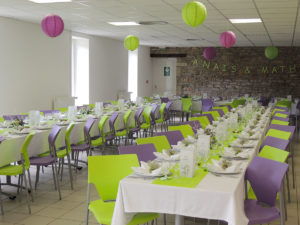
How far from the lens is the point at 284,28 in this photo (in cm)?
1002

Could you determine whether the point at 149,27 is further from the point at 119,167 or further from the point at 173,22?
the point at 119,167

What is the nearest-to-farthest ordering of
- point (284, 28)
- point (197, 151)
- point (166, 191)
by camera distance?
point (166, 191) → point (197, 151) → point (284, 28)

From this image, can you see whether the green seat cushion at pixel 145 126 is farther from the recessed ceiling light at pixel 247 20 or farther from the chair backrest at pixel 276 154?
the chair backrest at pixel 276 154

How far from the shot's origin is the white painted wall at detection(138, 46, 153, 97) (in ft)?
55.2

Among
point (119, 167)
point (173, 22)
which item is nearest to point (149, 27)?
point (173, 22)

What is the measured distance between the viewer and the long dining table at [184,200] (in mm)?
2504

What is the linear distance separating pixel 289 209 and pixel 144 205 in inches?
105

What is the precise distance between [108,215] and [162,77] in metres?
15.5

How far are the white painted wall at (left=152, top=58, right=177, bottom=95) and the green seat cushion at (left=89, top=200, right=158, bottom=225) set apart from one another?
15001 mm

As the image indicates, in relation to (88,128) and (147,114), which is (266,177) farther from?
(147,114)

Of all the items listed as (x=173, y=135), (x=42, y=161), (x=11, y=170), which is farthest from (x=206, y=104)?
(x=11, y=170)

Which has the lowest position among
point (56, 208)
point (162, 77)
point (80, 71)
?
point (56, 208)

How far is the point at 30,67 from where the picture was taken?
32.1 ft

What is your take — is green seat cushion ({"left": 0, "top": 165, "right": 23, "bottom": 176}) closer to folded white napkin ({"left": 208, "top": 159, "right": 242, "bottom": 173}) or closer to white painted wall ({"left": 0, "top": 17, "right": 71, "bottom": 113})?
folded white napkin ({"left": 208, "top": 159, "right": 242, "bottom": 173})
